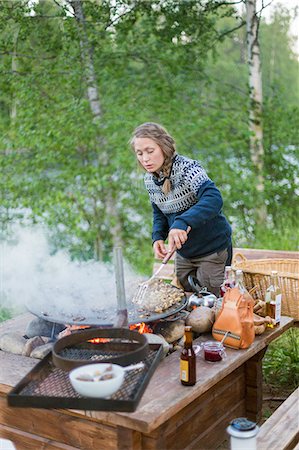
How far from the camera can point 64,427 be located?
8.32ft

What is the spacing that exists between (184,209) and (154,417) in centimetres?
153

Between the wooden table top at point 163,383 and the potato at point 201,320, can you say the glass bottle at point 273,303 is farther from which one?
the potato at point 201,320

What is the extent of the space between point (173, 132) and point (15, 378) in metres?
4.68

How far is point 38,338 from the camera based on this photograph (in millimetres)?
3025

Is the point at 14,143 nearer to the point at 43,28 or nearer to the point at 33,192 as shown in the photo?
the point at 33,192

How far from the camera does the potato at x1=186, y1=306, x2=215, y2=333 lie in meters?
3.05

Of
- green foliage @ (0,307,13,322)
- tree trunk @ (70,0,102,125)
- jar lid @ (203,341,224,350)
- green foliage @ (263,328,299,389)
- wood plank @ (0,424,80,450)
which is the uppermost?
tree trunk @ (70,0,102,125)

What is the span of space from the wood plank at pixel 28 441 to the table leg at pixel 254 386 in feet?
3.85

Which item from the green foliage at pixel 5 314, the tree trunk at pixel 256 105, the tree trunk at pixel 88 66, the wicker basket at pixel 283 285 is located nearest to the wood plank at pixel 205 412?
the wicker basket at pixel 283 285

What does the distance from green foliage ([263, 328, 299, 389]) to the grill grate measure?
1633 mm

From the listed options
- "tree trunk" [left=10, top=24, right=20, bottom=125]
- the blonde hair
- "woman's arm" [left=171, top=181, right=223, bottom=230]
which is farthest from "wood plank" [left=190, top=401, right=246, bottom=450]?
"tree trunk" [left=10, top=24, right=20, bottom=125]

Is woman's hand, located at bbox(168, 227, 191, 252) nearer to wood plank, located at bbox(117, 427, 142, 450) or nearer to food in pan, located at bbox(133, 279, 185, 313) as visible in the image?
food in pan, located at bbox(133, 279, 185, 313)

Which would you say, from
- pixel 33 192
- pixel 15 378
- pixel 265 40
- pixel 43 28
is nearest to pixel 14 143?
pixel 33 192

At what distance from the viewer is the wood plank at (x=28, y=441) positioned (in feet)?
8.44
